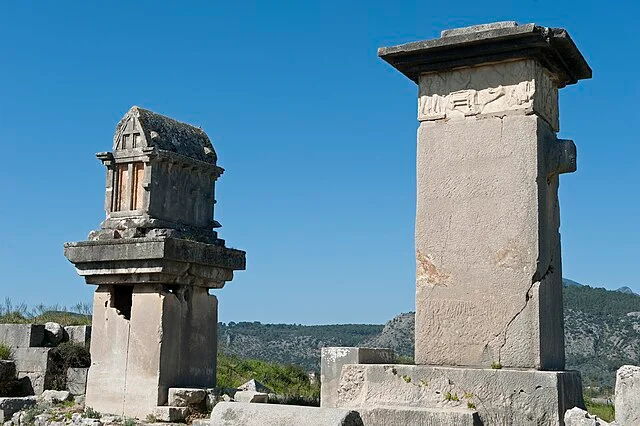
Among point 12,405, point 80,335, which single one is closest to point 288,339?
point 80,335

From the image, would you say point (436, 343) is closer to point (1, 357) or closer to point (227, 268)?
point (227, 268)

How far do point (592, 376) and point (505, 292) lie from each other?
71.2 feet

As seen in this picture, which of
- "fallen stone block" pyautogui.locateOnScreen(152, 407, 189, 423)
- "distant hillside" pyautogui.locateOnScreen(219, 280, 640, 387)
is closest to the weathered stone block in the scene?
"fallen stone block" pyautogui.locateOnScreen(152, 407, 189, 423)

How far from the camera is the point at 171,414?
816 centimetres

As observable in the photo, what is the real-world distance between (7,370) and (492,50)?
8086mm

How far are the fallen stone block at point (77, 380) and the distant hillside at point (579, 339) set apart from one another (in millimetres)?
14421

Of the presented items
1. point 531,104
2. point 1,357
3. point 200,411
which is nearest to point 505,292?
point 531,104

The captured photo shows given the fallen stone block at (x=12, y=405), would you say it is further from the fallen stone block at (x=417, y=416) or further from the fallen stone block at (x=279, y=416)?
the fallen stone block at (x=417, y=416)

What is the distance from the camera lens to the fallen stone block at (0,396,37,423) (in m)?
9.05

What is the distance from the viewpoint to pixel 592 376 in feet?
80.3

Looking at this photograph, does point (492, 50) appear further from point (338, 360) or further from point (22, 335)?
point (22, 335)

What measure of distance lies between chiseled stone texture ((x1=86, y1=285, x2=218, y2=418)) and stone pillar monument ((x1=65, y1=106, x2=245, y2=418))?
0.01 meters

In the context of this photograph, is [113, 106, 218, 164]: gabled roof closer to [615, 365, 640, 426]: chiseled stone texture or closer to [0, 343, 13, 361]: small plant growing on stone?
[0, 343, 13, 361]: small plant growing on stone

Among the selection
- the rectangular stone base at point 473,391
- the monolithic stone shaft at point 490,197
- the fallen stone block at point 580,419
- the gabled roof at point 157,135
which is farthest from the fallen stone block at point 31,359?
the fallen stone block at point 580,419
